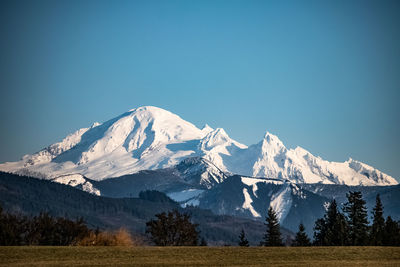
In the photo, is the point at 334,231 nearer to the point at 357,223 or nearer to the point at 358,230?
the point at 357,223

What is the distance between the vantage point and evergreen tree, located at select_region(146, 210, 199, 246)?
12706 cm

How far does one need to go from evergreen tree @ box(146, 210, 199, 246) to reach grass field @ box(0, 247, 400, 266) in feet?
178

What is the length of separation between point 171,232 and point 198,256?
2582 inches

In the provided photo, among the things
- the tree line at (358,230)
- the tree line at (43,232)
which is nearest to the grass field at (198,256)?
the tree line at (43,232)

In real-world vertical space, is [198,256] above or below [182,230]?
below

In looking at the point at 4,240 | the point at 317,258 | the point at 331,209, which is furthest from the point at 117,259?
the point at 331,209

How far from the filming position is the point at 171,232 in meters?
132

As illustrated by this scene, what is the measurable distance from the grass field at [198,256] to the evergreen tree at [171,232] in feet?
178

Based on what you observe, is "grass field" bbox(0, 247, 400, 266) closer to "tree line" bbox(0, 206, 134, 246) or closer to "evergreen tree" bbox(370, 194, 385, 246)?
"tree line" bbox(0, 206, 134, 246)

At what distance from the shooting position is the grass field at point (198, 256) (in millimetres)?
61812

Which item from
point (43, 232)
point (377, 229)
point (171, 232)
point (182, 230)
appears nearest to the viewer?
point (43, 232)

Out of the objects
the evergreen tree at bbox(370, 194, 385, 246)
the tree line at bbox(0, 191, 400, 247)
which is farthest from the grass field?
the evergreen tree at bbox(370, 194, 385, 246)

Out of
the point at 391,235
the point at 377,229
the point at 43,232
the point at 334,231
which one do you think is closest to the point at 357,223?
the point at 377,229

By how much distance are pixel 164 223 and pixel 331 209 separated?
3920cm
